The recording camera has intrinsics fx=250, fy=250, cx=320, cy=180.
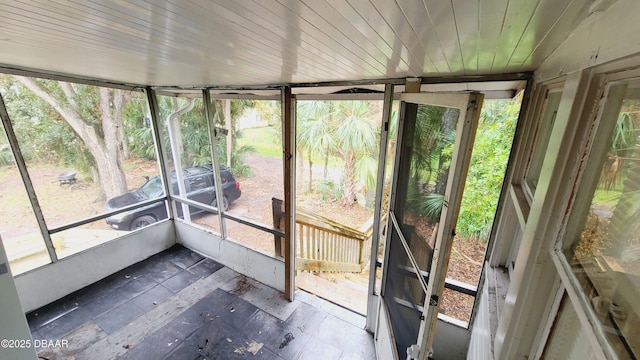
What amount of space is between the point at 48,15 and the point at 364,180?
5.23 metres

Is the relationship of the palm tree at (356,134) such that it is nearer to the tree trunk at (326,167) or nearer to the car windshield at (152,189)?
the tree trunk at (326,167)

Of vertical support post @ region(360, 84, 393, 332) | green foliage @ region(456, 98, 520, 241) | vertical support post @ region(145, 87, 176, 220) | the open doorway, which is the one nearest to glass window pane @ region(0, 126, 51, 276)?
vertical support post @ region(145, 87, 176, 220)

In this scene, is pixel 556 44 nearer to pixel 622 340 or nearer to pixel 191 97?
pixel 622 340

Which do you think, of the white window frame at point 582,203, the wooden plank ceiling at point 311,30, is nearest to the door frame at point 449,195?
the wooden plank ceiling at point 311,30

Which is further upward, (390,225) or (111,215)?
(390,225)

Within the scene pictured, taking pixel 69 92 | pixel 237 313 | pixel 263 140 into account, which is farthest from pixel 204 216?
pixel 69 92

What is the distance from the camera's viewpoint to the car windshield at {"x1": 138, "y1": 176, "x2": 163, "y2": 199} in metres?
3.57

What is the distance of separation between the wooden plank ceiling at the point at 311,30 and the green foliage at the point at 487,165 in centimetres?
155

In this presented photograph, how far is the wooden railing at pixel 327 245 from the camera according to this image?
3475mm

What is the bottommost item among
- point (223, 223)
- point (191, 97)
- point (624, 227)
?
point (223, 223)

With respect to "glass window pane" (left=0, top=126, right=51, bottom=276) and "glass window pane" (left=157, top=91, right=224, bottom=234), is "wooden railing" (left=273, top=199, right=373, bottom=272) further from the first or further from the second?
"glass window pane" (left=0, top=126, right=51, bottom=276)

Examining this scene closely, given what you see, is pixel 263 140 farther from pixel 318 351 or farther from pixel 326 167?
pixel 326 167

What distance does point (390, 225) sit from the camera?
199cm

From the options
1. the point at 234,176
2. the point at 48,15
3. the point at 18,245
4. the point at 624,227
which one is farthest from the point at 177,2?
the point at 18,245
